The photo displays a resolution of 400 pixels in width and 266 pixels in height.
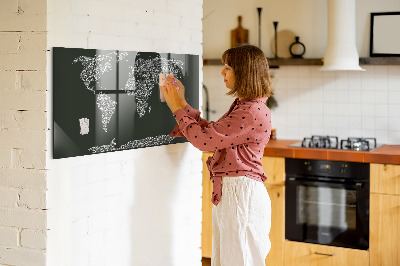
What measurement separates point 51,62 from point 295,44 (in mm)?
3066

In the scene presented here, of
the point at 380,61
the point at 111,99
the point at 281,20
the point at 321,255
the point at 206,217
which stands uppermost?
the point at 281,20

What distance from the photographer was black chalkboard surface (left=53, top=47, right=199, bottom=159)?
2.35 m

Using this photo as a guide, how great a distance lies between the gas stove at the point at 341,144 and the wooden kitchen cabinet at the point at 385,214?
0.89 ft

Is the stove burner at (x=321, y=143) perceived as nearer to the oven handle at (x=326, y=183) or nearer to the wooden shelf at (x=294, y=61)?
the oven handle at (x=326, y=183)

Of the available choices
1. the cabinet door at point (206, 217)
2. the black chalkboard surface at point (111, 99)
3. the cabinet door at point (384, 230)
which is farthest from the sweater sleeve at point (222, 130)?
the cabinet door at point (206, 217)

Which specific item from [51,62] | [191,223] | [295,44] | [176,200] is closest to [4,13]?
[51,62]

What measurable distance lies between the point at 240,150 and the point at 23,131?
0.98m

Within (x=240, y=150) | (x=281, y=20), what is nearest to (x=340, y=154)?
(x=281, y=20)

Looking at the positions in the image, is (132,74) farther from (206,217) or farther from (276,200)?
(206,217)

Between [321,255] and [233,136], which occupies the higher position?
[233,136]

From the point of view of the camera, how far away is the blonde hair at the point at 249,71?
273 cm

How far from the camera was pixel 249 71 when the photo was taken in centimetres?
272

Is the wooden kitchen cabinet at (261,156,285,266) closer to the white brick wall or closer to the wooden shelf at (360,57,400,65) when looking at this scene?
the wooden shelf at (360,57,400,65)

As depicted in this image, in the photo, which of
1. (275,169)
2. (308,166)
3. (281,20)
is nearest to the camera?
(308,166)
